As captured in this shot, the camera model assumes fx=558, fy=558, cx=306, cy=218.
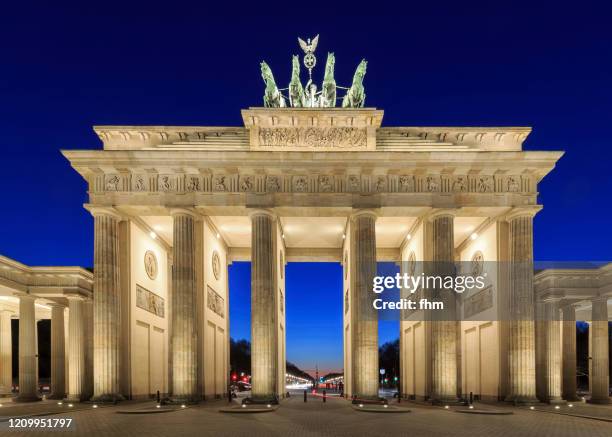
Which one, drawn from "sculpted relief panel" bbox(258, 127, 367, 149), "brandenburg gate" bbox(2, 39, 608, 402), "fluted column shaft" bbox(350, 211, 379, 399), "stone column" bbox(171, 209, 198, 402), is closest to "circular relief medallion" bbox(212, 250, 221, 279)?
"brandenburg gate" bbox(2, 39, 608, 402)

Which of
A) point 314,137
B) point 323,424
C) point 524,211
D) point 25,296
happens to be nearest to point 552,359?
point 524,211

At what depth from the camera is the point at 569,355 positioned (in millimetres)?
40250

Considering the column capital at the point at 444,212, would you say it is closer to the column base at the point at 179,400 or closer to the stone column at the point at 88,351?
the column base at the point at 179,400

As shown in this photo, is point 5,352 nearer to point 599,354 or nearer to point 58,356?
point 58,356

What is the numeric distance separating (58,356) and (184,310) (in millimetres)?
16870

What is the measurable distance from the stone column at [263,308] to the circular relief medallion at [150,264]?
9.33 meters

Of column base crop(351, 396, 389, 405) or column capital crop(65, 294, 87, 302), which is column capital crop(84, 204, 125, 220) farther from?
column base crop(351, 396, 389, 405)

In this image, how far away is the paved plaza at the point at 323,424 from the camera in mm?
18719

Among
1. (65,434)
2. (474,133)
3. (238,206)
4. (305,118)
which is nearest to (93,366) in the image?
(238,206)

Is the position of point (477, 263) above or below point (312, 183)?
below

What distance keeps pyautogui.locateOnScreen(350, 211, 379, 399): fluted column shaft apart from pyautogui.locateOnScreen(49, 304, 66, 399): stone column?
947 inches

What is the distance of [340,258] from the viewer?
50062 mm

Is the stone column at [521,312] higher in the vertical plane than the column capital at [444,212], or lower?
lower

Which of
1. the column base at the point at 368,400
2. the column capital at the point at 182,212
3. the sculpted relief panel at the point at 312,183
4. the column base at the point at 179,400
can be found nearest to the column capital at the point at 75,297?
the sculpted relief panel at the point at 312,183
